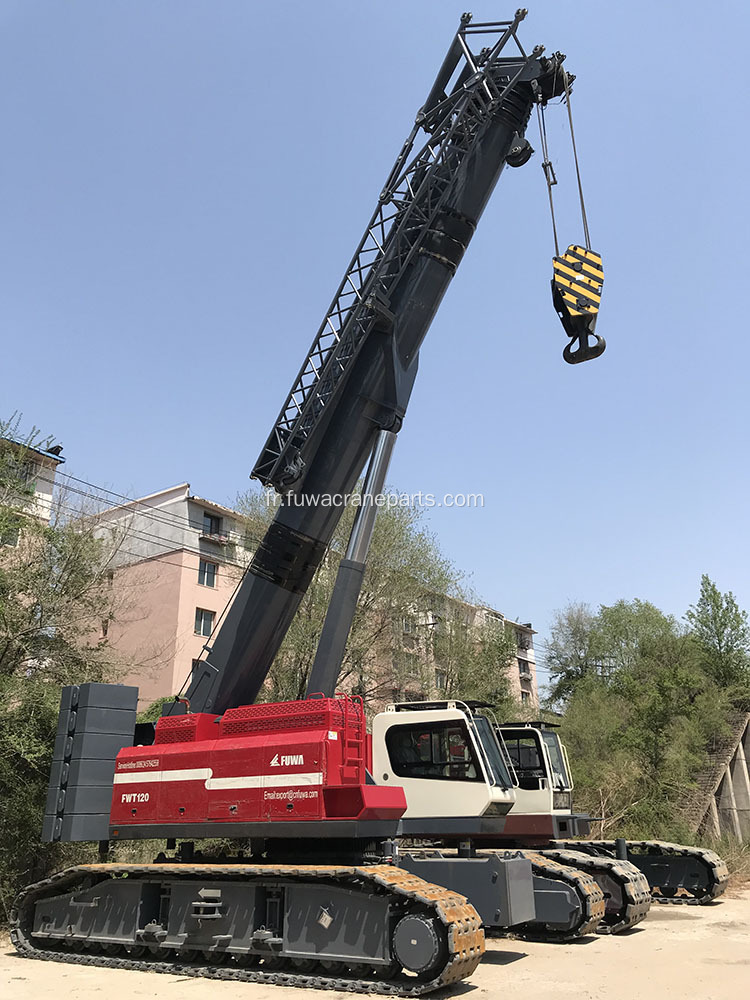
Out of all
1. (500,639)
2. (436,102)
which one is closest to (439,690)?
(500,639)

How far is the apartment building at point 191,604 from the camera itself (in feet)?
87.6

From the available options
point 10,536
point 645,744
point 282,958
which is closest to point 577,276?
point 282,958

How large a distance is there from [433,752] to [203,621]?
77.1 feet

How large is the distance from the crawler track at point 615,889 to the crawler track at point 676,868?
2.21 meters

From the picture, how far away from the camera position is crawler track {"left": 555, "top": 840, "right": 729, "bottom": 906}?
14.1 metres

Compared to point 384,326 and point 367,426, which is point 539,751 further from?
point 384,326

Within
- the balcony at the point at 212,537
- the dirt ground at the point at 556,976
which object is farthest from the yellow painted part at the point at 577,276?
the balcony at the point at 212,537

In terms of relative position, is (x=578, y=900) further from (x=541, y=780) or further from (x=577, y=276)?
(x=577, y=276)

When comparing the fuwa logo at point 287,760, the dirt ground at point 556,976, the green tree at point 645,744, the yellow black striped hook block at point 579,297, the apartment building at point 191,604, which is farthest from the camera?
the apartment building at point 191,604

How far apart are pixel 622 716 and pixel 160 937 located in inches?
883

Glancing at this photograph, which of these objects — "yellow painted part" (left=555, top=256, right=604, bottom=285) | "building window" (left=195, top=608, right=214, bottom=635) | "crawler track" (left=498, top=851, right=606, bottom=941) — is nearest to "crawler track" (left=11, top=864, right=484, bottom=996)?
"crawler track" (left=498, top=851, right=606, bottom=941)

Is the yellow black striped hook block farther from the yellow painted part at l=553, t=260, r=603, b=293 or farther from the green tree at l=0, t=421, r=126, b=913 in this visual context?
the green tree at l=0, t=421, r=126, b=913

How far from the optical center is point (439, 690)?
28.3m

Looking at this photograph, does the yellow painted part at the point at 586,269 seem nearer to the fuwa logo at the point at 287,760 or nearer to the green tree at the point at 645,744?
the fuwa logo at the point at 287,760
